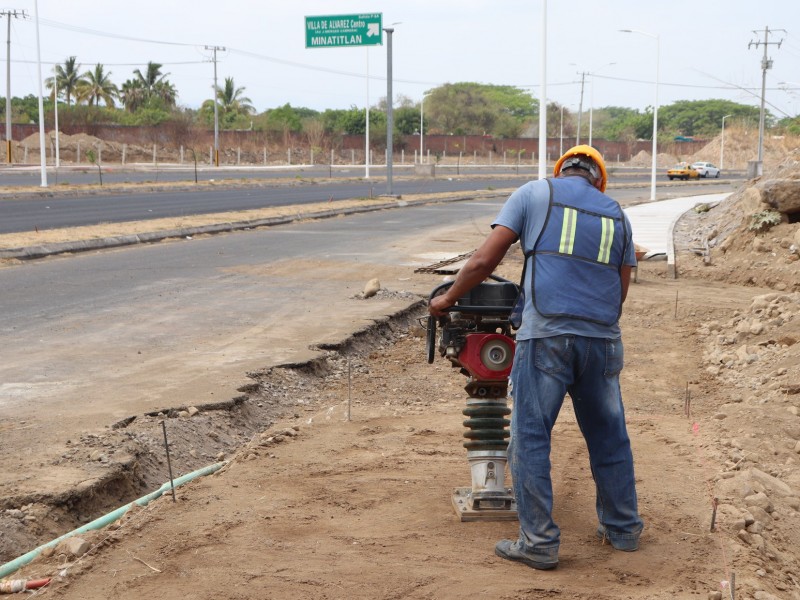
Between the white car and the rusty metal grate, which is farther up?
the white car

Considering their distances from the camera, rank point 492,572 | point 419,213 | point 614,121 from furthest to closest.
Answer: point 614,121
point 419,213
point 492,572

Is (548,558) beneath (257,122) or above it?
beneath

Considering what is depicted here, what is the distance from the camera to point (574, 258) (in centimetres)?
421

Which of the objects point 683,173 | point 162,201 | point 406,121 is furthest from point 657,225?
point 406,121

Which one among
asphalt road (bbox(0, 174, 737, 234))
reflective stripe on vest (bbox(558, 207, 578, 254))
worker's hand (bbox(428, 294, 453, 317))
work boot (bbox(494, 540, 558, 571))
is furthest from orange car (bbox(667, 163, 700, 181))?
work boot (bbox(494, 540, 558, 571))

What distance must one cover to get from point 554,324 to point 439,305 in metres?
0.58

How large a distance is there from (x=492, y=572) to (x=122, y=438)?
122 inches

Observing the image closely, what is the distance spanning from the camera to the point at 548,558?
416 cm

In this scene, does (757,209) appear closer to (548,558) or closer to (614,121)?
(548,558)

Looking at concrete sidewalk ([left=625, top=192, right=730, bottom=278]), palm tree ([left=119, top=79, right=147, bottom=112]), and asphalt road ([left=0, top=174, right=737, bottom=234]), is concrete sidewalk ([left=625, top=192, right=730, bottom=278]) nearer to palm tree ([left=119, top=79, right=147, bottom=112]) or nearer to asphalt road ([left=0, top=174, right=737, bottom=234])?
asphalt road ([left=0, top=174, right=737, bottom=234])

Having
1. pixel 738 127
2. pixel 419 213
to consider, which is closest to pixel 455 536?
pixel 419 213

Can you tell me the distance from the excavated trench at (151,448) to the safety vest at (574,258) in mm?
2413

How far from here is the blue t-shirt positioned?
4.18 meters

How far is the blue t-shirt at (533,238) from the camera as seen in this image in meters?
4.18
